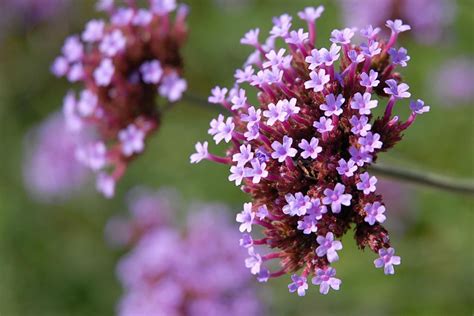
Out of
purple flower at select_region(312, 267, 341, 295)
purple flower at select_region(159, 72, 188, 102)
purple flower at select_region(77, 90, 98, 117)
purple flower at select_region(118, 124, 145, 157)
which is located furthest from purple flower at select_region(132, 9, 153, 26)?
purple flower at select_region(312, 267, 341, 295)

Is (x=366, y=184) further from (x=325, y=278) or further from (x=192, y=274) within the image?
(x=192, y=274)

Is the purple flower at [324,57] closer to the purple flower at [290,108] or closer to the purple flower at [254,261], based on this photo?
the purple flower at [290,108]

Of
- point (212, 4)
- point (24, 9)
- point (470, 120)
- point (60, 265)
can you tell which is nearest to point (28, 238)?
point (60, 265)

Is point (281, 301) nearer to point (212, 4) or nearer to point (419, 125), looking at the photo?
point (419, 125)

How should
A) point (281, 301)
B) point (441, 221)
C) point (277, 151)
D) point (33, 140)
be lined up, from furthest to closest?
point (33, 140)
point (441, 221)
point (281, 301)
point (277, 151)

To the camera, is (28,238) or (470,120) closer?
(470,120)

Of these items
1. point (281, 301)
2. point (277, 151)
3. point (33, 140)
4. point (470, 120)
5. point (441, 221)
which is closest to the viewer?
point (277, 151)

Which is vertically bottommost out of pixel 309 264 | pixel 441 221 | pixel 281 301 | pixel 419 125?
pixel 309 264

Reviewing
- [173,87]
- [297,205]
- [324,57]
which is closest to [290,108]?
[324,57]
